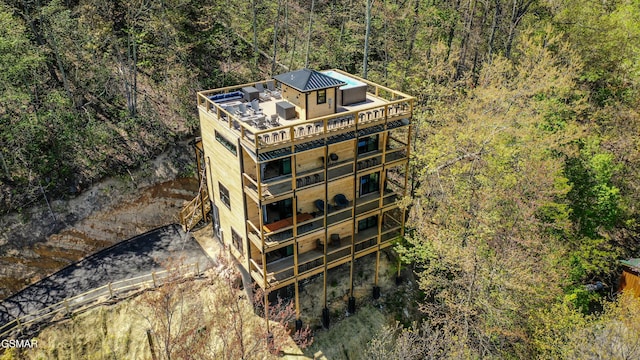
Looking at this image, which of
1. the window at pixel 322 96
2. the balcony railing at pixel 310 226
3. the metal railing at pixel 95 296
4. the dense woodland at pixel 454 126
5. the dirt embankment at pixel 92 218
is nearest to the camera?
the window at pixel 322 96

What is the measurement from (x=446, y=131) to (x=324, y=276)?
1228 cm

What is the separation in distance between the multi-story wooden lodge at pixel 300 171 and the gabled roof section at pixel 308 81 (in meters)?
0.06

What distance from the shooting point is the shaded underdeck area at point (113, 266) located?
25.4m

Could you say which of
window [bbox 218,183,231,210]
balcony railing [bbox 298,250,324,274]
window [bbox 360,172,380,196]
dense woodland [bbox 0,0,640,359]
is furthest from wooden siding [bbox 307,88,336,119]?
balcony railing [bbox 298,250,324,274]

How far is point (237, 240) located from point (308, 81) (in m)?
10.6

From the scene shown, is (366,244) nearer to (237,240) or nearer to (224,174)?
(237,240)

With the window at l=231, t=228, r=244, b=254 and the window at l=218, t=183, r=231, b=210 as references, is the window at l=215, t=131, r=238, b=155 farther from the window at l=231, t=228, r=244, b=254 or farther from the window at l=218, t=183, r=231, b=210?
the window at l=231, t=228, r=244, b=254

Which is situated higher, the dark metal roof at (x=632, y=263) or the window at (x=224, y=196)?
the window at (x=224, y=196)

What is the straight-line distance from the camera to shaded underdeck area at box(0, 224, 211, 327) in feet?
83.4

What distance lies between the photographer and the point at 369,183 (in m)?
27.2

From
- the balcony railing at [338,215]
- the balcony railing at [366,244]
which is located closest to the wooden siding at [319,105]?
the balcony railing at [338,215]

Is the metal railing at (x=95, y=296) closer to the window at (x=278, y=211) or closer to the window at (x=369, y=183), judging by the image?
the window at (x=278, y=211)

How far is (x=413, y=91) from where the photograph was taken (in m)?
36.2

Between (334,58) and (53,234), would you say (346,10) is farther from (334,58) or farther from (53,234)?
(53,234)
